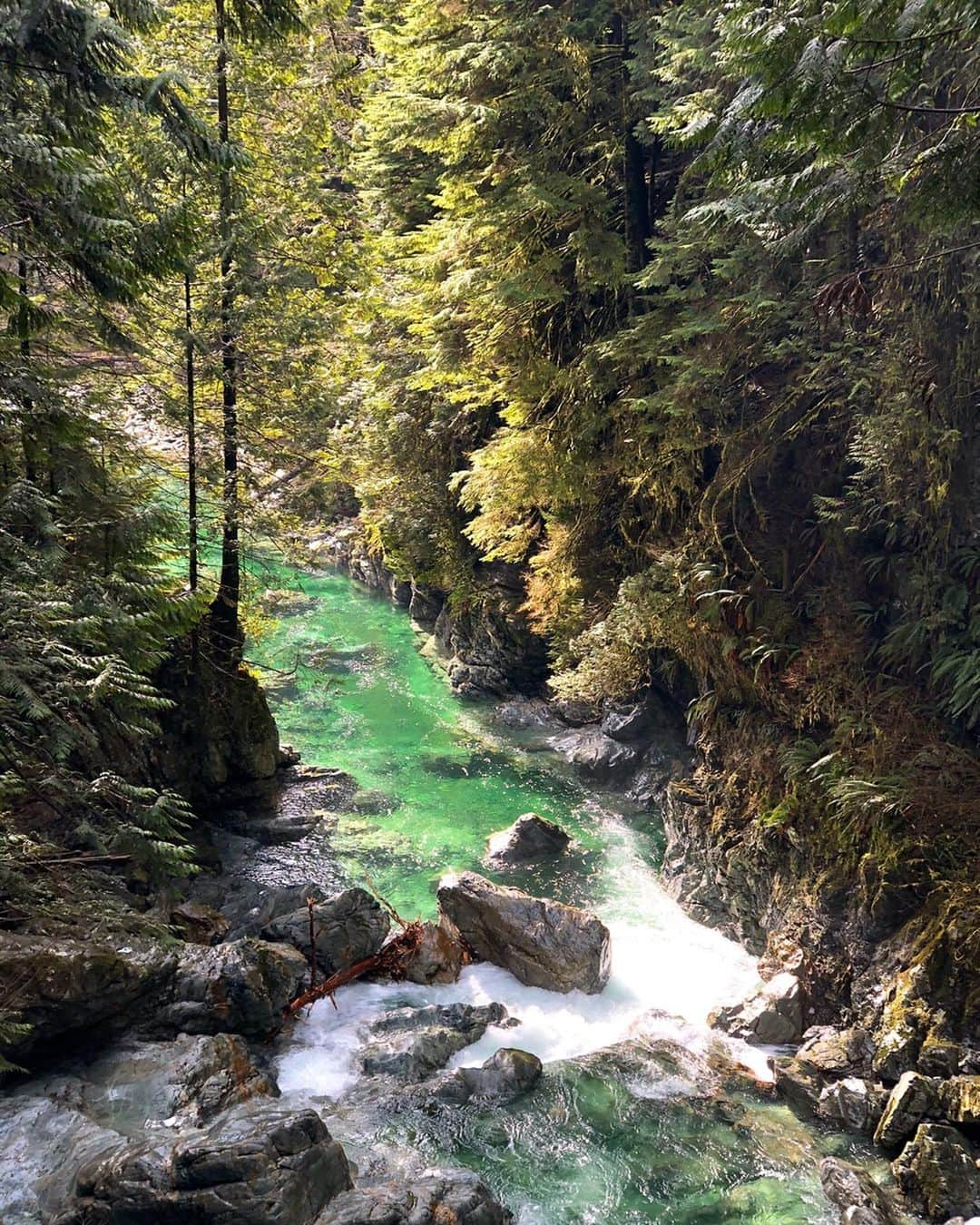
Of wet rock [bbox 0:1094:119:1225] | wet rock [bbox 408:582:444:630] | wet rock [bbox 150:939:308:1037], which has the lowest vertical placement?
wet rock [bbox 150:939:308:1037]

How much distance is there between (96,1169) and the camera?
218 inches

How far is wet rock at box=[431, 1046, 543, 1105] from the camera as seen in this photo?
8047 millimetres

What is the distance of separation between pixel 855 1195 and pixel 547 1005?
3.66 m

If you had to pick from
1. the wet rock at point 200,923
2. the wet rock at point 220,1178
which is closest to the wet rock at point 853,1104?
the wet rock at point 220,1178

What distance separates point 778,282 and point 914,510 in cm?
→ 344

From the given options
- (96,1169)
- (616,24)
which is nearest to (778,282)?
(616,24)

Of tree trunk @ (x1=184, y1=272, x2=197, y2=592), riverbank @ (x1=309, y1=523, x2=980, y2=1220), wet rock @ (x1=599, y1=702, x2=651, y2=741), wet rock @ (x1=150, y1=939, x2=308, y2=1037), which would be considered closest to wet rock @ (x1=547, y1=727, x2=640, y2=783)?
wet rock @ (x1=599, y1=702, x2=651, y2=741)

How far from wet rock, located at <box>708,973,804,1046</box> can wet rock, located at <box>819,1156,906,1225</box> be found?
1745 mm

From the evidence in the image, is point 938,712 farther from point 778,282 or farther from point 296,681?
point 296,681

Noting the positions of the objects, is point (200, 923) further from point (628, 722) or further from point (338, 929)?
point (628, 722)

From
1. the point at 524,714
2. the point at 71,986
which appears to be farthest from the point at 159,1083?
the point at 524,714

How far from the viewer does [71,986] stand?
22.3ft

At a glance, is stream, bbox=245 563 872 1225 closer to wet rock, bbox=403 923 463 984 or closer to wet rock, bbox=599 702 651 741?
wet rock, bbox=403 923 463 984

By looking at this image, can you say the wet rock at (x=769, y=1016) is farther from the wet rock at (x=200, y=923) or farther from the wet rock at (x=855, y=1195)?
the wet rock at (x=200, y=923)
